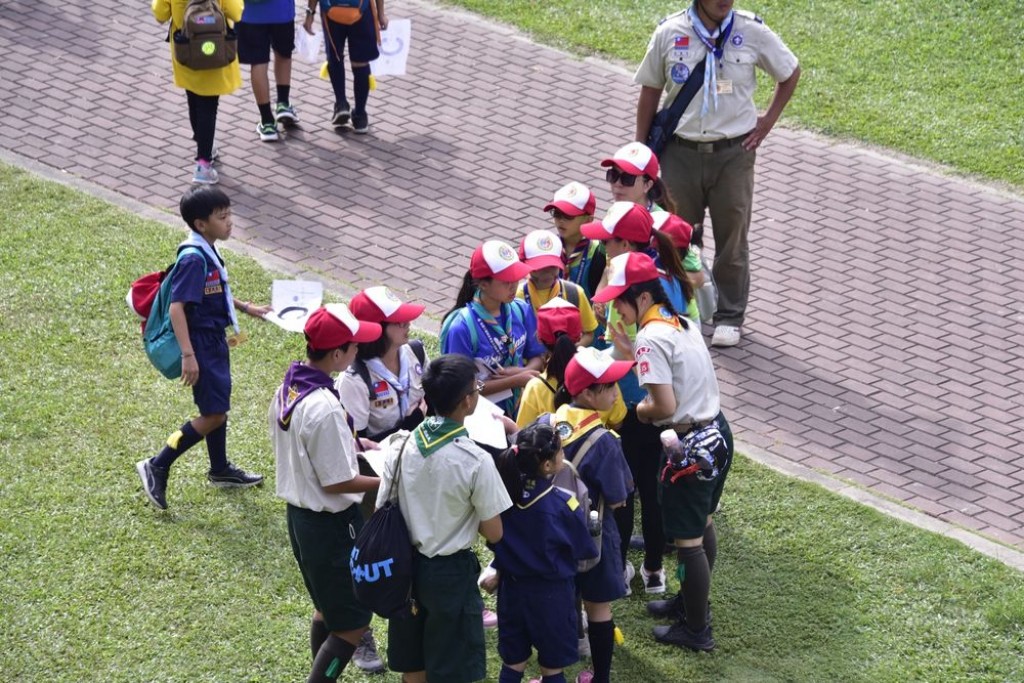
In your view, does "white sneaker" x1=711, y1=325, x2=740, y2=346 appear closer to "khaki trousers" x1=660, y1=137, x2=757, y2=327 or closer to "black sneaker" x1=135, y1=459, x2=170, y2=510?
"khaki trousers" x1=660, y1=137, x2=757, y2=327

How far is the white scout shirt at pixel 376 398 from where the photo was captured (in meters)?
6.50

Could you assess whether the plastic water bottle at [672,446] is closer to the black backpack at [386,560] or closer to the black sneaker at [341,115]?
the black backpack at [386,560]

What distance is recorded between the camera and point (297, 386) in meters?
5.95

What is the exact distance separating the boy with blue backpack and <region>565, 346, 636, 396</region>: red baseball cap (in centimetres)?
194

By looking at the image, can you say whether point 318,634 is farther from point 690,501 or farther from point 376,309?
point 690,501

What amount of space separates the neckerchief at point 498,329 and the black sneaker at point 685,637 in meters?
1.55

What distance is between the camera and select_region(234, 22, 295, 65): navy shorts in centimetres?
1156

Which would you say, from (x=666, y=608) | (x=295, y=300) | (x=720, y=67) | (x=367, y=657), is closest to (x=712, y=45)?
(x=720, y=67)

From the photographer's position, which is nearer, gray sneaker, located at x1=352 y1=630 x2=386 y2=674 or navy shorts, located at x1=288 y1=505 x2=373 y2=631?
navy shorts, located at x1=288 y1=505 x2=373 y2=631

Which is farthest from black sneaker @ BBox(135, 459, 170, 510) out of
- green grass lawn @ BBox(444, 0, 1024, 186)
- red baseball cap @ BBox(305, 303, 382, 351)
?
green grass lawn @ BBox(444, 0, 1024, 186)

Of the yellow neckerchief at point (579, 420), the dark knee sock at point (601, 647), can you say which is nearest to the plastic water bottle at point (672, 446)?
the yellow neckerchief at point (579, 420)

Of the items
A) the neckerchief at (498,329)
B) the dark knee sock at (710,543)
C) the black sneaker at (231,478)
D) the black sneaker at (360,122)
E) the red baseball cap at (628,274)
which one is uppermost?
the red baseball cap at (628,274)

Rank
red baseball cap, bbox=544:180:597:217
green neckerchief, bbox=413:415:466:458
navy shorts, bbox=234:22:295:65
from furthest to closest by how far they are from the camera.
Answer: navy shorts, bbox=234:22:295:65
red baseball cap, bbox=544:180:597:217
green neckerchief, bbox=413:415:466:458

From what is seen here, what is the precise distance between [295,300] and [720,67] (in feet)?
10.9
